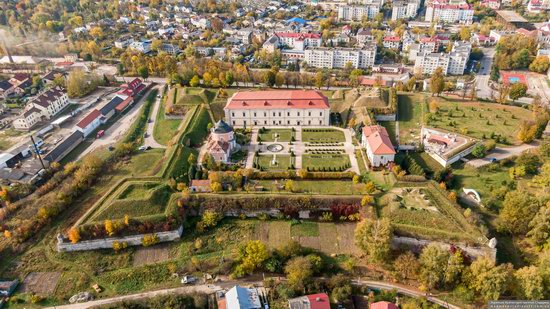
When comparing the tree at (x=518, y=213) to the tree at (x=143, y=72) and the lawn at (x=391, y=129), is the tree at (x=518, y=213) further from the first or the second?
the tree at (x=143, y=72)

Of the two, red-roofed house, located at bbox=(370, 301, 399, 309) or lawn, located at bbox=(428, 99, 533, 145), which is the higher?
lawn, located at bbox=(428, 99, 533, 145)

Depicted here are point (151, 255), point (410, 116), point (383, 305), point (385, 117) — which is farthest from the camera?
point (410, 116)

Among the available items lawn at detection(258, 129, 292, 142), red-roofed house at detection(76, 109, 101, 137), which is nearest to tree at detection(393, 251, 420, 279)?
lawn at detection(258, 129, 292, 142)

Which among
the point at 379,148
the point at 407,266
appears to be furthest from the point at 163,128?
the point at 407,266

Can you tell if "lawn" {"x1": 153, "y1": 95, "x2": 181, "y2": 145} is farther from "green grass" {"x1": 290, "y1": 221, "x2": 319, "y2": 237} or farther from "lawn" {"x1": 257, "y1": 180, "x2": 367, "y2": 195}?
"green grass" {"x1": 290, "y1": 221, "x2": 319, "y2": 237}

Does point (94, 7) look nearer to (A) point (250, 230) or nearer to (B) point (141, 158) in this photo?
(B) point (141, 158)

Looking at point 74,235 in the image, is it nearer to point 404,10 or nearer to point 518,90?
point 518,90
